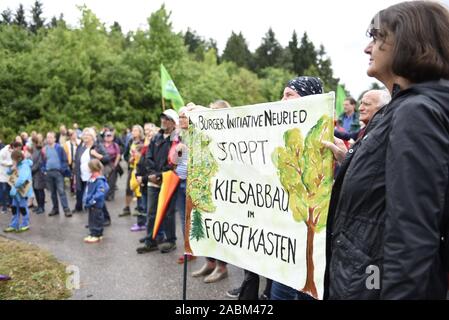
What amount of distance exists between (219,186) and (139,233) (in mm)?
4944

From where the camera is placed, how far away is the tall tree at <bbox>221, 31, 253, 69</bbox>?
69831 mm

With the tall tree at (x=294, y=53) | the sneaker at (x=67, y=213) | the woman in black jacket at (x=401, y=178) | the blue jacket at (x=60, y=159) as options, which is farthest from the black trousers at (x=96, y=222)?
the tall tree at (x=294, y=53)

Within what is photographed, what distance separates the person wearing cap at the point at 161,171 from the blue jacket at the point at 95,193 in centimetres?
122

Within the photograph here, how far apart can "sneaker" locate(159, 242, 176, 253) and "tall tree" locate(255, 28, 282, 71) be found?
214 feet

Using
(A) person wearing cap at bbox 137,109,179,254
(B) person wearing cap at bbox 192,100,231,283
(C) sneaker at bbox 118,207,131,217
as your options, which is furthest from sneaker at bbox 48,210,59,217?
(B) person wearing cap at bbox 192,100,231,283

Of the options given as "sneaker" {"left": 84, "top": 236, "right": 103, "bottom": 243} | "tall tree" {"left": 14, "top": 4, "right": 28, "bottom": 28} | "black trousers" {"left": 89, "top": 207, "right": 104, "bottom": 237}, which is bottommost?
"sneaker" {"left": 84, "top": 236, "right": 103, "bottom": 243}

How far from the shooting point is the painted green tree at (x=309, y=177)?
7.55ft

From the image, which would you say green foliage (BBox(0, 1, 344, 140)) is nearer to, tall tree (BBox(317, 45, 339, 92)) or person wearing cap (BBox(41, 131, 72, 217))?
person wearing cap (BBox(41, 131, 72, 217))

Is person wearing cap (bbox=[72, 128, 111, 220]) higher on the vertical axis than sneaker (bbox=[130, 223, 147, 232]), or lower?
higher

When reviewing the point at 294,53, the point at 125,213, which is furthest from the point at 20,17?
the point at 294,53

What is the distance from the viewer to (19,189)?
7871 millimetres

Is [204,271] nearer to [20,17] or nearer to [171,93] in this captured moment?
[171,93]

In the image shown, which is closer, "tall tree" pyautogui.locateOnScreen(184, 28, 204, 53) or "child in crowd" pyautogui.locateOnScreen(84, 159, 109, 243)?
"child in crowd" pyautogui.locateOnScreen(84, 159, 109, 243)
